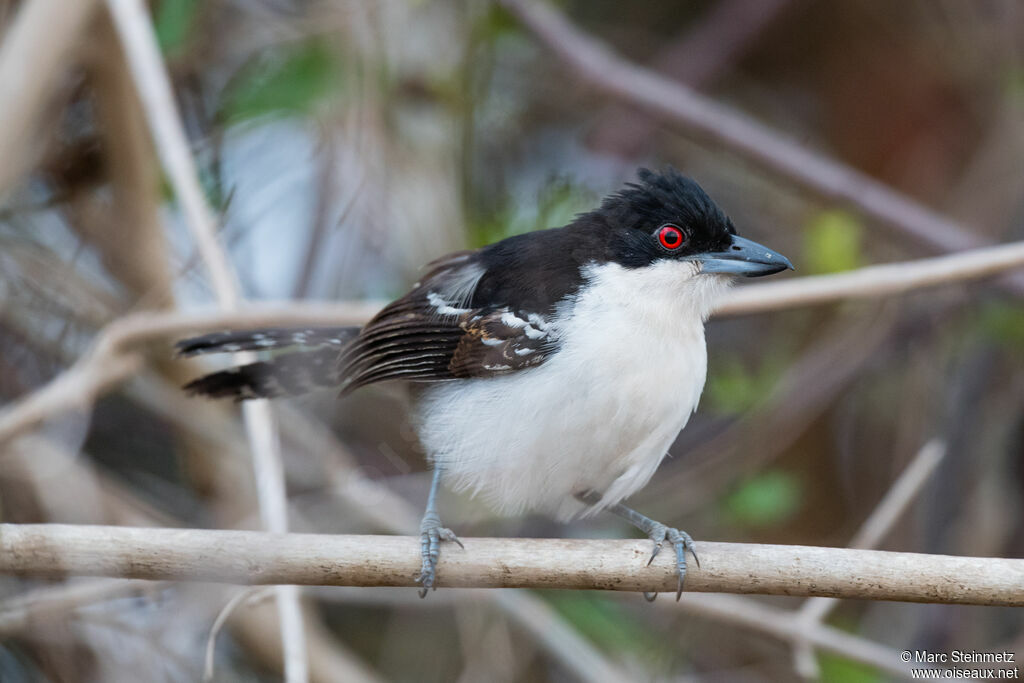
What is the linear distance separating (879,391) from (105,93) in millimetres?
3757

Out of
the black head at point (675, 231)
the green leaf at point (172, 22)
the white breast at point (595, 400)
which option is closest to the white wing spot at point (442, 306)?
the white breast at point (595, 400)

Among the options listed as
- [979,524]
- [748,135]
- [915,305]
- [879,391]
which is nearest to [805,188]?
[748,135]

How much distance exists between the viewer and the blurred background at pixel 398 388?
3828mm

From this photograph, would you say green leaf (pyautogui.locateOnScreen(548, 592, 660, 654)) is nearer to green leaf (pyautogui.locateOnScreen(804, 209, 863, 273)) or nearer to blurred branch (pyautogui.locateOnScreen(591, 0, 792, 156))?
green leaf (pyautogui.locateOnScreen(804, 209, 863, 273))

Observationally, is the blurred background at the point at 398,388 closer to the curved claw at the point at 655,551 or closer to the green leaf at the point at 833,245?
the green leaf at the point at 833,245

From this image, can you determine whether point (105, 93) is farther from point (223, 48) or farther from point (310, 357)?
point (310, 357)

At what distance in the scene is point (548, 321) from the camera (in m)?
2.72

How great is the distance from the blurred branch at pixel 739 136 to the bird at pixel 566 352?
1488 millimetres

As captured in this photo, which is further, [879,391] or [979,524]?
[879,391]

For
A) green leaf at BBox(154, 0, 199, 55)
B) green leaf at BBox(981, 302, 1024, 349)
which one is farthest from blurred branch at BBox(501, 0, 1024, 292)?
green leaf at BBox(154, 0, 199, 55)

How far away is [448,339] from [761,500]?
5.70 ft

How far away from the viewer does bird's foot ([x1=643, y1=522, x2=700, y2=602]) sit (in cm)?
232

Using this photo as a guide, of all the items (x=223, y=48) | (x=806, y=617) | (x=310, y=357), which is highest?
(x=223, y=48)

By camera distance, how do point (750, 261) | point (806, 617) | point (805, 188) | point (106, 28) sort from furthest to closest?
point (805, 188) → point (106, 28) → point (806, 617) → point (750, 261)
